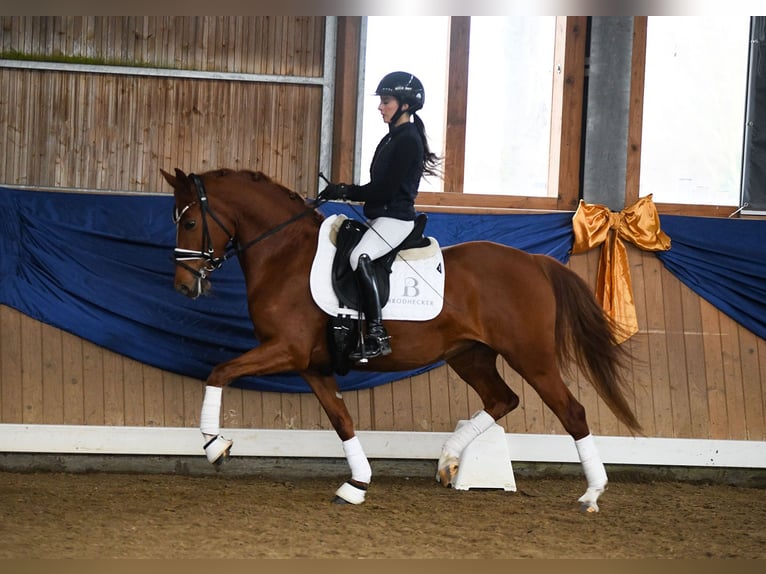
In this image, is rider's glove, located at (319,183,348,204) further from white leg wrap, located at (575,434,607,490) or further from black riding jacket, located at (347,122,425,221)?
white leg wrap, located at (575,434,607,490)

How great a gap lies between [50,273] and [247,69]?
2028mm

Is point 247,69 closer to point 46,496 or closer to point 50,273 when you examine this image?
point 50,273

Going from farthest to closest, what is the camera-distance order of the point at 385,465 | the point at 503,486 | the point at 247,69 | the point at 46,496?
1. the point at 247,69
2. the point at 385,465
3. the point at 503,486
4. the point at 46,496

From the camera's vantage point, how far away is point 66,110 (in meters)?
6.18

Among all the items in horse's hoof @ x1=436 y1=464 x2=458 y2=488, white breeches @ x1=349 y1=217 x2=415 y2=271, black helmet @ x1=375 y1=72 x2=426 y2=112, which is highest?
black helmet @ x1=375 y1=72 x2=426 y2=112

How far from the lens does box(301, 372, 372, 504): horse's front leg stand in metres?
4.71

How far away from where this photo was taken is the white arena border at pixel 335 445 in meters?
5.54

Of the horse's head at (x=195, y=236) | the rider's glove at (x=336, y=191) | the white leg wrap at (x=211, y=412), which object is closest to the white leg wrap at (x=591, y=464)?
the rider's glove at (x=336, y=191)

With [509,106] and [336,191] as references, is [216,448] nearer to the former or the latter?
[336,191]

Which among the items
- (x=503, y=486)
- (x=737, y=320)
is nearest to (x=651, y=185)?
(x=737, y=320)

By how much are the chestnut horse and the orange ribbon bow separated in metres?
1.14

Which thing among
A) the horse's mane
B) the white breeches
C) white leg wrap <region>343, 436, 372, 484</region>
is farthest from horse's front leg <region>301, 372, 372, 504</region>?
the horse's mane

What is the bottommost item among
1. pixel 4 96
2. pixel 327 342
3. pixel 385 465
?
pixel 385 465

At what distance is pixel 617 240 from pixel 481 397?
1770 mm
